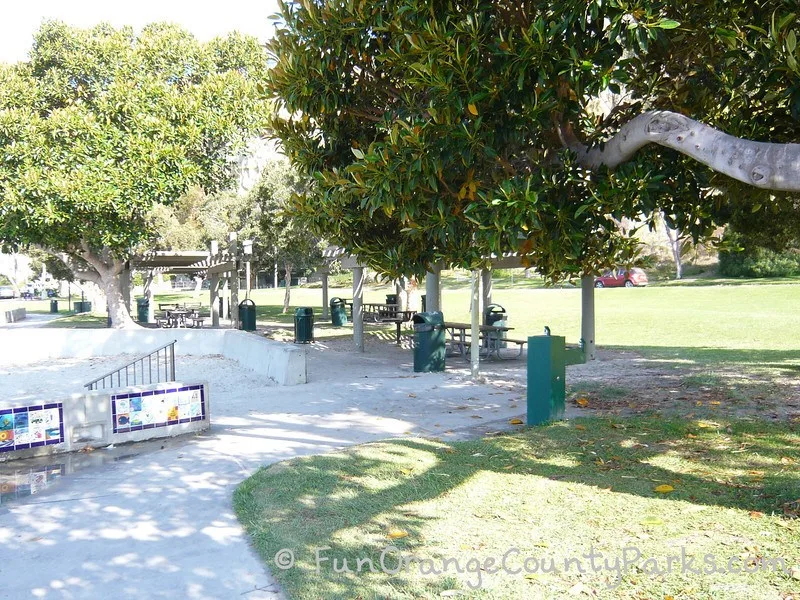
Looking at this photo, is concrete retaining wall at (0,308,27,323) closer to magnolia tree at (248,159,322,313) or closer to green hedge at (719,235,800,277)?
magnolia tree at (248,159,322,313)

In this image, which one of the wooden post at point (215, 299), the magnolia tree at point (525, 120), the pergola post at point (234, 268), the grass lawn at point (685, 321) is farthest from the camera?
the wooden post at point (215, 299)

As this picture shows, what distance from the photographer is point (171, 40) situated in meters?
22.1

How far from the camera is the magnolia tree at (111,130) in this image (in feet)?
62.1

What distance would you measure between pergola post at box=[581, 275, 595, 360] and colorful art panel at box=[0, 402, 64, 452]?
10360mm

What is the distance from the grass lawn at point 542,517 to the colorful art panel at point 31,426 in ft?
9.25

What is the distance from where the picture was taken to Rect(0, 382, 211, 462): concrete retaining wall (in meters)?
7.63

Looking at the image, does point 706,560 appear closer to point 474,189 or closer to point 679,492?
point 679,492

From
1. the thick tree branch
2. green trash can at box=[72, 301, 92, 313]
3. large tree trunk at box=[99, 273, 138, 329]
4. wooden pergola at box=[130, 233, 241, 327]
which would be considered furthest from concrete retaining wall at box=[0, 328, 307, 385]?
green trash can at box=[72, 301, 92, 313]

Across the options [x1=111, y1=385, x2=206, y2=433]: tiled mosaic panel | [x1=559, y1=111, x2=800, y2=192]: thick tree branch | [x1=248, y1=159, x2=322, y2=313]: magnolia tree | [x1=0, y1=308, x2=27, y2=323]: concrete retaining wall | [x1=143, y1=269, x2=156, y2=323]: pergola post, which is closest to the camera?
[x1=559, y1=111, x2=800, y2=192]: thick tree branch

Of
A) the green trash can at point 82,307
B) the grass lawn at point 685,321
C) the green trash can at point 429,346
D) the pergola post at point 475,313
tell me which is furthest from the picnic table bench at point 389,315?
the green trash can at point 82,307

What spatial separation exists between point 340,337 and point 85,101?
10.4 metres

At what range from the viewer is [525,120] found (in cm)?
674

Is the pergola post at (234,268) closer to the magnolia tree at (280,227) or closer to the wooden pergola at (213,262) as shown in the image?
the wooden pergola at (213,262)

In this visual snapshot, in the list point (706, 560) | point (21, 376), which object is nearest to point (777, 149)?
point (706, 560)
